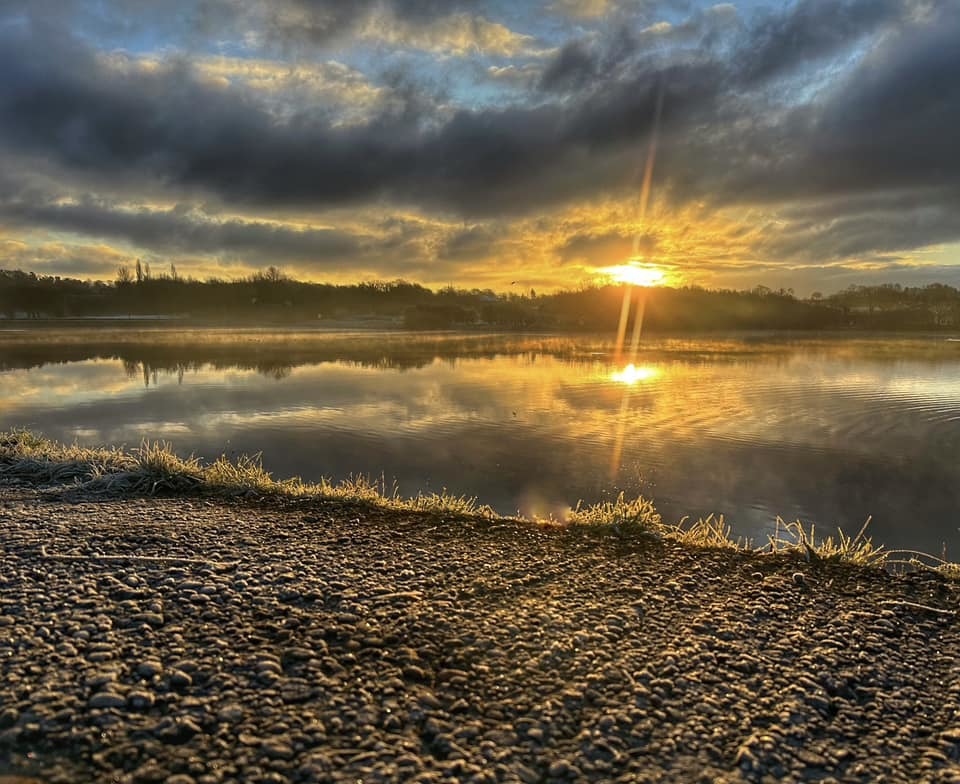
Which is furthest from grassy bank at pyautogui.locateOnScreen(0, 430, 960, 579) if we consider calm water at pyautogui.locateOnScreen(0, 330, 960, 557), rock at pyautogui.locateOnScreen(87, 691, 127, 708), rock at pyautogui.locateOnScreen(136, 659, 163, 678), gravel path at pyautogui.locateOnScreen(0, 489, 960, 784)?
rock at pyautogui.locateOnScreen(87, 691, 127, 708)

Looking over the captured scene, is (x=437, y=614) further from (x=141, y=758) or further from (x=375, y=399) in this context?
(x=375, y=399)

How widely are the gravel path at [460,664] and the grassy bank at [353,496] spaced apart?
21.0 inches

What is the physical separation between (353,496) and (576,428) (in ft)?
27.7

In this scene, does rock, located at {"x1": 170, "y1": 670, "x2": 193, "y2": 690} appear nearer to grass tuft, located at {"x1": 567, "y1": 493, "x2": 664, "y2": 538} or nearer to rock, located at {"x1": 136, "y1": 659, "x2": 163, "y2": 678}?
rock, located at {"x1": 136, "y1": 659, "x2": 163, "y2": 678}

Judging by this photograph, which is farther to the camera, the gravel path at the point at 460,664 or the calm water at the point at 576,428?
the calm water at the point at 576,428

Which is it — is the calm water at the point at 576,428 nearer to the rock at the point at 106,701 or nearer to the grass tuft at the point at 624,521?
the grass tuft at the point at 624,521

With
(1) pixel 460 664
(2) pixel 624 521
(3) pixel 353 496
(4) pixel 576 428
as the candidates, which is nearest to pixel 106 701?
(1) pixel 460 664

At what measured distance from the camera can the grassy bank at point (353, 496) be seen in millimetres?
5523

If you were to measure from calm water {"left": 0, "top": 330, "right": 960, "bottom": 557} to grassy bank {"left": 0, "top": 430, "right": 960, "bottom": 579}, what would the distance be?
55.7 inches

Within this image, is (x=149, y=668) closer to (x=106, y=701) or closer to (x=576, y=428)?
(x=106, y=701)

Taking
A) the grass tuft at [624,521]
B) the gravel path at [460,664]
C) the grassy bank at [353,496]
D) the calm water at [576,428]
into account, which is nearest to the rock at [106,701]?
the gravel path at [460,664]

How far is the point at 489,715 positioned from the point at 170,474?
5.82 metres

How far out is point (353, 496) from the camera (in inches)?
265

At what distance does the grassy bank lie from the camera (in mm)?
5523
